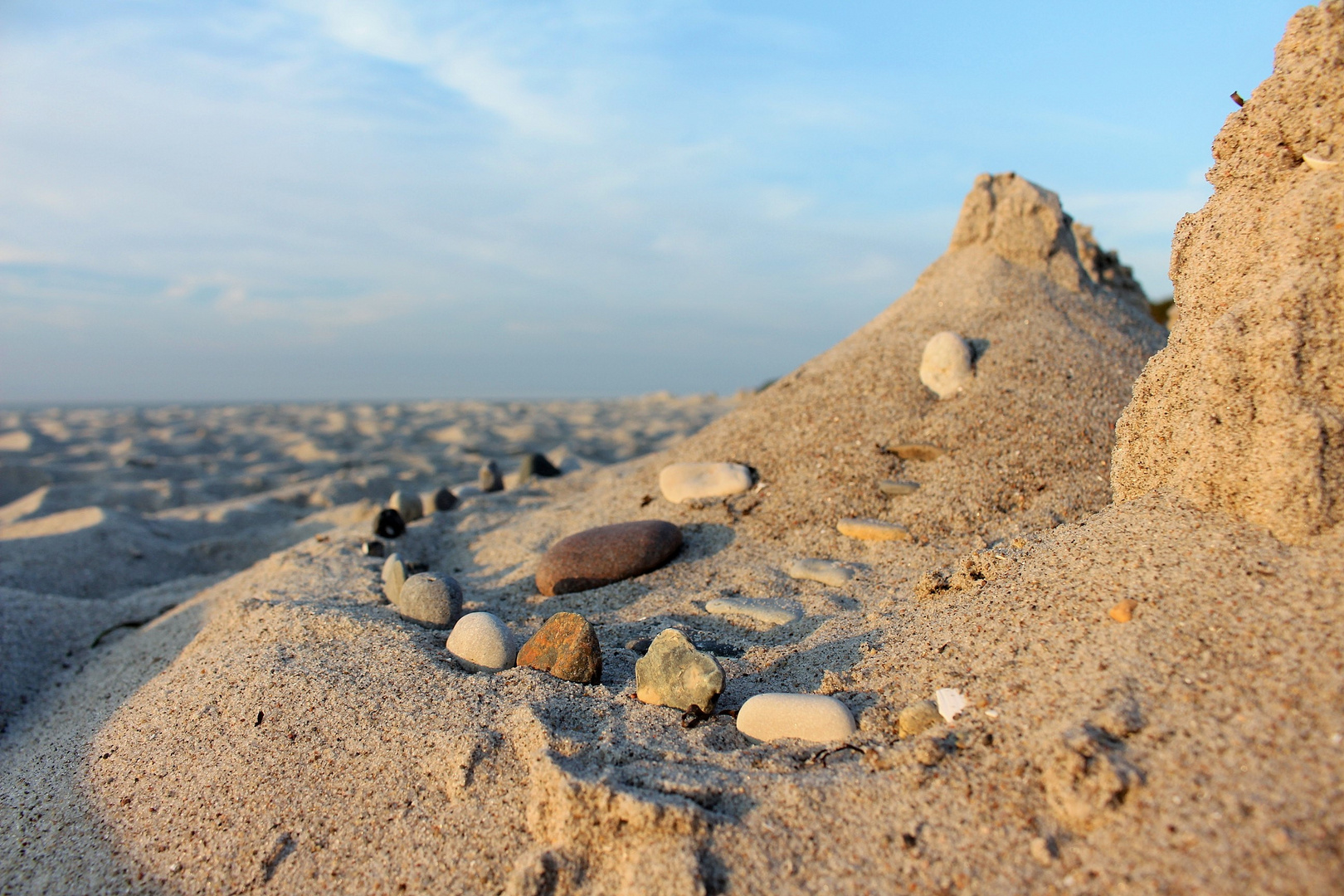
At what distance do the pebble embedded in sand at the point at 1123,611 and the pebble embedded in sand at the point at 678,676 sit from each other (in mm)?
931

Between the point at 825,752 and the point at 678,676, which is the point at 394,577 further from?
the point at 825,752

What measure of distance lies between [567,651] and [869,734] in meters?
0.85

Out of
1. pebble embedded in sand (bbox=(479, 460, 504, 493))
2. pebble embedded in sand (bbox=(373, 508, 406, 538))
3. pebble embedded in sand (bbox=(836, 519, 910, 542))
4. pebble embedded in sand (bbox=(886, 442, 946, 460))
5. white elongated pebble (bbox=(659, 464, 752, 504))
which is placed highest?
pebble embedded in sand (bbox=(886, 442, 946, 460))

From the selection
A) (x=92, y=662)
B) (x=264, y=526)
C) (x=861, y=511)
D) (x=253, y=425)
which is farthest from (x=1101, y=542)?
(x=253, y=425)

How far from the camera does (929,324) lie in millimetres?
4250

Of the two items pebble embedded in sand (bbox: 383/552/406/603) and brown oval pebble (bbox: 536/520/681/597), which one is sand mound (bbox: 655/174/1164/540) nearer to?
brown oval pebble (bbox: 536/520/681/597)

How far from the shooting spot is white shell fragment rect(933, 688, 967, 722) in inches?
65.3

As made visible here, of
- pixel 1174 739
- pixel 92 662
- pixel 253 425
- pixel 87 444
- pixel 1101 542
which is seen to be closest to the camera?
pixel 1174 739

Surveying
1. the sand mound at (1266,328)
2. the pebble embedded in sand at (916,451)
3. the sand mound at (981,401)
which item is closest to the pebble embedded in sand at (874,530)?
the sand mound at (981,401)

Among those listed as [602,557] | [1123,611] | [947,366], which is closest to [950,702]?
[1123,611]

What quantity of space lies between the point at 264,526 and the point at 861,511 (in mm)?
4768

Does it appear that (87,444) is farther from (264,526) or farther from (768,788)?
(768,788)

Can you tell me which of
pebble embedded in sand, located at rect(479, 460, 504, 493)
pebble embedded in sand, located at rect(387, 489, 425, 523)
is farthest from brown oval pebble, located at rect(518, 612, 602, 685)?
pebble embedded in sand, located at rect(479, 460, 504, 493)

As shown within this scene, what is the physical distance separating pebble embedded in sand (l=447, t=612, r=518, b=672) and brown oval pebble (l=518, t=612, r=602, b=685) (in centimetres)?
5
